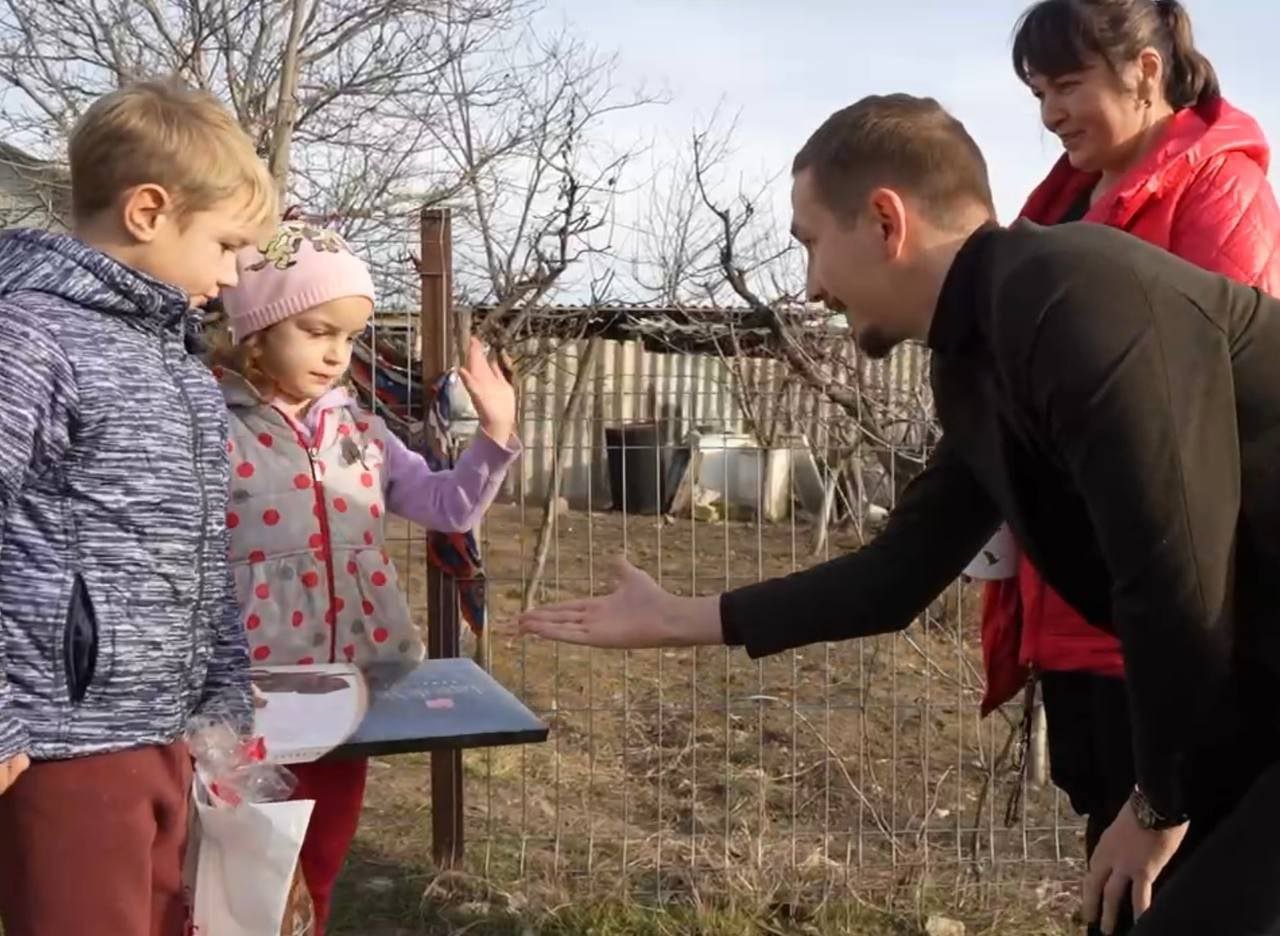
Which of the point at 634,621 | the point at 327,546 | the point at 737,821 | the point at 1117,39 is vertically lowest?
the point at 737,821

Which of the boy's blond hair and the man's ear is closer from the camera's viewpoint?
the man's ear

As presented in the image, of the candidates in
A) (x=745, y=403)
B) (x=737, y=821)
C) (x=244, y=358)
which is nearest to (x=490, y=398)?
(x=244, y=358)

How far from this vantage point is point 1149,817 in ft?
6.34

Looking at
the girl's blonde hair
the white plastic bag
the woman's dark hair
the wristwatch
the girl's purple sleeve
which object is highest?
the woman's dark hair

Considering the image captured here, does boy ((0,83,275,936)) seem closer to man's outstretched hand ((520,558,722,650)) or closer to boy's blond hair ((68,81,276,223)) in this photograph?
boy's blond hair ((68,81,276,223))

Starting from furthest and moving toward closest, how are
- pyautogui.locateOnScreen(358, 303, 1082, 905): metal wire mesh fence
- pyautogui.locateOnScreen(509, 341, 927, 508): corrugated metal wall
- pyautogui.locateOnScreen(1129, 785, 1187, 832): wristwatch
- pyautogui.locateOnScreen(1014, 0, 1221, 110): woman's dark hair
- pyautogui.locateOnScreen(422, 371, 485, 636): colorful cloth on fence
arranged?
pyautogui.locateOnScreen(509, 341, 927, 508): corrugated metal wall < pyautogui.locateOnScreen(358, 303, 1082, 905): metal wire mesh fence < pyautogui.locateOnScreen(422, 371, 485, 636): colorful cloth on fence < pyautogui.locateOnScreen(1014, 0, 1221, 110): woman's dark hair < pyautogui.locateOnScreen(1129, 785, 1187, 832): wristwatch

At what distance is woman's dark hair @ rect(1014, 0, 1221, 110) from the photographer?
100.0 inches

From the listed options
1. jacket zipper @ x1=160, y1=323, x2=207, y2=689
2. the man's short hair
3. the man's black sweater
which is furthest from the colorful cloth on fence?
the man's black sweater

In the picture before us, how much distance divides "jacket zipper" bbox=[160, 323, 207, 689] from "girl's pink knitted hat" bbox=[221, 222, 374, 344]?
1.97ft

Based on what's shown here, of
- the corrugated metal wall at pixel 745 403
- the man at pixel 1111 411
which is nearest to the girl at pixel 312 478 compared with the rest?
the man at pixel 1111 411

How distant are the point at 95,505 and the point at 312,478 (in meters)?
0.83

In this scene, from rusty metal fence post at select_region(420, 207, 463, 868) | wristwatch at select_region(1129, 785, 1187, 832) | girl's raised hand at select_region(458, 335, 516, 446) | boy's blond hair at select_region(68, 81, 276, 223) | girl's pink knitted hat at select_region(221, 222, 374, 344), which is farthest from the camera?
rusty metal fence post at select_region(420, 207, 463, 868)

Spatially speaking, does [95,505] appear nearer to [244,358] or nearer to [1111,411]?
[244,358]

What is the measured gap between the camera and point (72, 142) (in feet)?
7.43
